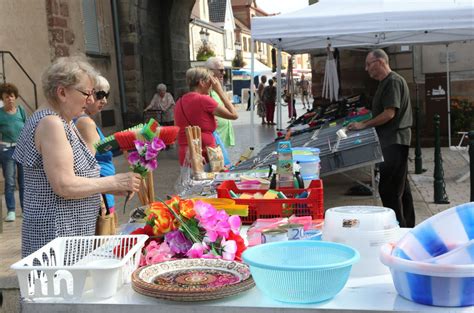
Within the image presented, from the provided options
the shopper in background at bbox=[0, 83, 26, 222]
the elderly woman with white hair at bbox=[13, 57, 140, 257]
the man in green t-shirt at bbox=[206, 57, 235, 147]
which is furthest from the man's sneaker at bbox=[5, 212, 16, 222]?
the elderly woman with white hair at bbox=[13, 57, 140, 257]

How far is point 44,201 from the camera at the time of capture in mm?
2799

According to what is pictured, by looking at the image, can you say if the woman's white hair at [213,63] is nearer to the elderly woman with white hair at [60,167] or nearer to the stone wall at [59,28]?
the elderly woman with white hair at [60,167]

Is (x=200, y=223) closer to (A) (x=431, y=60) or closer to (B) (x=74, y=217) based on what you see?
(B) (x=74, y=217)

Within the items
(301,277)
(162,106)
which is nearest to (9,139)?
(301,277)

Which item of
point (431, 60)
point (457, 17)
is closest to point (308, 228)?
point (457, 17)

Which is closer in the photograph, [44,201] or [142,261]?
[142,261]

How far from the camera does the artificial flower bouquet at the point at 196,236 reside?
2.43 metres

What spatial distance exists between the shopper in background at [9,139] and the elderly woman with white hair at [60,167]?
465 cm

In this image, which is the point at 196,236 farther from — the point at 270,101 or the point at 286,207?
the point at 270,101

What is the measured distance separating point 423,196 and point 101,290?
21.1 ft

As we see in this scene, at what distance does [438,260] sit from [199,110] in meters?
3.71

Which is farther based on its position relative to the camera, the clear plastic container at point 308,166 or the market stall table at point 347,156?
the market stall table at point 347,156

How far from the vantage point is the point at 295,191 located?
339 centimetres

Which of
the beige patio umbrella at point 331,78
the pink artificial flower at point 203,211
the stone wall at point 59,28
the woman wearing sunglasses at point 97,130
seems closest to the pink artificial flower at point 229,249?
the pink artificial flower at point 203,211
